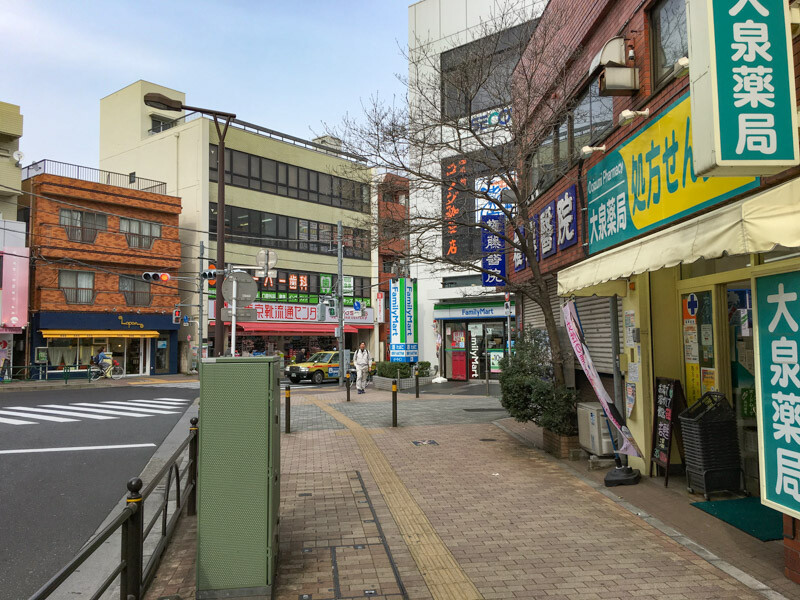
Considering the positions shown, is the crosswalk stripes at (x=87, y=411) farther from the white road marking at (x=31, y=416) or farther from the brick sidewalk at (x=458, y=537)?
the brick sidewalk at (x=458, y=537)

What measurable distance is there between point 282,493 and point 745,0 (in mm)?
6879

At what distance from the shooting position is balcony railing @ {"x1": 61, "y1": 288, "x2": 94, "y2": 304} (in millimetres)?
30422

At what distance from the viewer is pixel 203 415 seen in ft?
14.2

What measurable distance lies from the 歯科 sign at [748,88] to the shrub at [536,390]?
17.4 ft

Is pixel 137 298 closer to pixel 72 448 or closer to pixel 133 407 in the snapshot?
pixel 133 407

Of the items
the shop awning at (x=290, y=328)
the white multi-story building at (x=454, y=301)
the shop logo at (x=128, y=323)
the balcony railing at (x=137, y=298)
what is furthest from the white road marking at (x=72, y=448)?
the shop awning at (x=290, y=328)

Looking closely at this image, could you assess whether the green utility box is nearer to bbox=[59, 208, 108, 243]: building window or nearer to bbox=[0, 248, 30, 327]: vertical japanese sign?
bbox=[0, 248, 30, 327]: vertical japanese sign

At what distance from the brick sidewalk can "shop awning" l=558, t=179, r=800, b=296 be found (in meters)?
2.53

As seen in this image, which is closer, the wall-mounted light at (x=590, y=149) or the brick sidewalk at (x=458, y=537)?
the brick sidewalk at (x=458, y=537)

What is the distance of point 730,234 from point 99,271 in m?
33.2

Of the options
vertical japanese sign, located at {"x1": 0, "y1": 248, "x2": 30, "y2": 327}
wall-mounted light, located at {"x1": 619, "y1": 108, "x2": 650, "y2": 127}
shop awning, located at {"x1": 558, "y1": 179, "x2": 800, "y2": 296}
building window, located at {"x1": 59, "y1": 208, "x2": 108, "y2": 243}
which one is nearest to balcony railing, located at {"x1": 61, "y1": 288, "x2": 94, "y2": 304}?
vertical japanese sign, located at {"x1": 0, "y1": 248, "x2": 30, "y2": 327}

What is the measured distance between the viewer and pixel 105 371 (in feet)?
97.8

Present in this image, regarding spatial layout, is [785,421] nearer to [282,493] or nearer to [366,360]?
[282,493]

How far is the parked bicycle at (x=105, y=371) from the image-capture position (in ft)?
92.6
